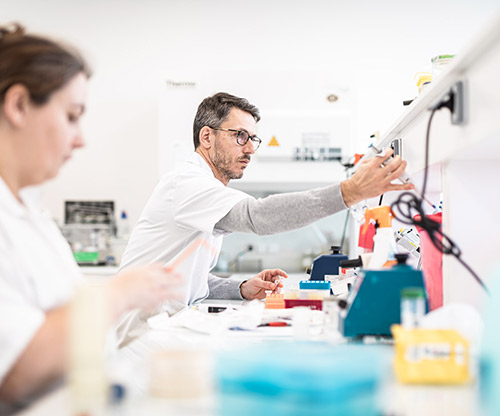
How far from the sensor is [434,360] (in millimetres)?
827

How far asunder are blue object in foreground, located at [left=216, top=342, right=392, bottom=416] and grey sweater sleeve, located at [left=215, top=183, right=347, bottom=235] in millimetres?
871

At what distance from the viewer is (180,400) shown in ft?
2.56

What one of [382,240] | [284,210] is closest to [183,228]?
[284,210]

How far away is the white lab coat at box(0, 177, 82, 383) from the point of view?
808 mm

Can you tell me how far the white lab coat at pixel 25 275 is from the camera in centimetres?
81

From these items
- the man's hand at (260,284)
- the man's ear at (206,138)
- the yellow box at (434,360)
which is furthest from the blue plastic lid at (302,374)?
the man's ear at (206,138)

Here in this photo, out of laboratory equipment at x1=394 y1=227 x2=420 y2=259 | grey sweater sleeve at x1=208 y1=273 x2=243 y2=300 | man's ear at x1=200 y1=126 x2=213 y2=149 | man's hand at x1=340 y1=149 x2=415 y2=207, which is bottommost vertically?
grey sweater sleeve at x1=208 y1=273 x2=243 y2=300

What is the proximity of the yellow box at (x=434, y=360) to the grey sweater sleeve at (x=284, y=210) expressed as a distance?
0.73 m

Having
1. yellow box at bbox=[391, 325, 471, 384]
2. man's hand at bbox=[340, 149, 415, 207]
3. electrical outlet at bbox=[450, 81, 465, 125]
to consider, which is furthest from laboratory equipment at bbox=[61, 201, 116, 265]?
yellow box at bbox=[391, 325, 471, 384]

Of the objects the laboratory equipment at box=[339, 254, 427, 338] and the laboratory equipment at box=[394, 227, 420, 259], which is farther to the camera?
the laboratory equipment at box=[394, 227, 420, 259]

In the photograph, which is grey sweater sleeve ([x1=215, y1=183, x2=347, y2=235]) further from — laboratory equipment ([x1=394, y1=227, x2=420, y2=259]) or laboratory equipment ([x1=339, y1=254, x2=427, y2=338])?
laboratory equipment ([x1=394, y1=227, x2=420, y2=259])

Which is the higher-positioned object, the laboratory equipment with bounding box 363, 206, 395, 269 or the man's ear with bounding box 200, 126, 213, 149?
the man's ear with bounding box 200, 126, 213, 149

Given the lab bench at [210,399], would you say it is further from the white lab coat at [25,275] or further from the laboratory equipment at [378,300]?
the laboratory equipment at [378,300]

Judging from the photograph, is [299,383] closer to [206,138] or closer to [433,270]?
[433,270]
